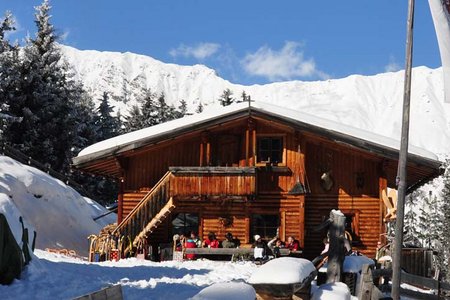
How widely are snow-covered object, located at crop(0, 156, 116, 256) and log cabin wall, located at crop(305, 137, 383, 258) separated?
1225cm

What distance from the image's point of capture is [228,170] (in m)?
23.0

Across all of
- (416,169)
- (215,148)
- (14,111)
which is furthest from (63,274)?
(14,111)

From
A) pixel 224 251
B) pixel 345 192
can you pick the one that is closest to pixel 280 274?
pixel 224 251

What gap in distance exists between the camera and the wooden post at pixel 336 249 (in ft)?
37.6

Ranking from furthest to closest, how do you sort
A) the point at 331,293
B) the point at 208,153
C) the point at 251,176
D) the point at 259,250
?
the point at 208,153 → the point at 251,176 → the point at 259,250 → the point at 331,293

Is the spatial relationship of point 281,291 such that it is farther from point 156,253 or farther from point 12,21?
point 12,21

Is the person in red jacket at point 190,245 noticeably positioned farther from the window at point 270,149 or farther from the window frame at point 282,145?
the window at point 270,149

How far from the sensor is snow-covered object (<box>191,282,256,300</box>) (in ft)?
17.1

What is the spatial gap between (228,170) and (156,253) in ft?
14.2

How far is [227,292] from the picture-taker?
17.4 feet

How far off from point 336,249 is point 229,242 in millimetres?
11550

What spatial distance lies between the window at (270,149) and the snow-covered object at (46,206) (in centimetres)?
1108

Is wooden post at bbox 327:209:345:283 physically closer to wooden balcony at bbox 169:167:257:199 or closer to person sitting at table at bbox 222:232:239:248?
person sitting at table at bbox 222:232:239:248

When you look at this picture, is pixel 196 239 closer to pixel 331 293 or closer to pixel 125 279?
pixel 125 279
